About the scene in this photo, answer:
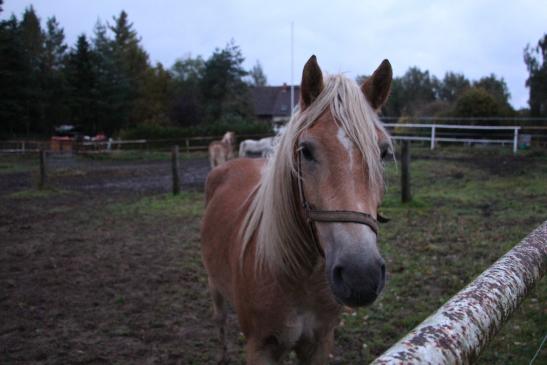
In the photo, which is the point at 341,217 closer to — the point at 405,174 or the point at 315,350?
the point at 315,350

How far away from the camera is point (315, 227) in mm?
1811

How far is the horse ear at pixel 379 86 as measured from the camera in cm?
201

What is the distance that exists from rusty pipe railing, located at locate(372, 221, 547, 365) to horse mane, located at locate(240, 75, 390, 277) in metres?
0.62

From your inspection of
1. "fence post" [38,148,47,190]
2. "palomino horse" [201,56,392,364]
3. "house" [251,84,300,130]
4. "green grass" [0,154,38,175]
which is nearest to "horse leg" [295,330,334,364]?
"palomino horse" [201,56,392,364]

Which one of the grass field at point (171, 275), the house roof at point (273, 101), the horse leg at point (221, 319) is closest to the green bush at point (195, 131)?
the grass field at point (171, 275)

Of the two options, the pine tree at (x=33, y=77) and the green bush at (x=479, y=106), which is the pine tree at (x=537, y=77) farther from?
the pine tree at (x=33, y=77)

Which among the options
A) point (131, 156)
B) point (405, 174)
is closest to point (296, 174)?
point (405, 174)

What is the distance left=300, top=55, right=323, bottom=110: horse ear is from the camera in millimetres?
1914

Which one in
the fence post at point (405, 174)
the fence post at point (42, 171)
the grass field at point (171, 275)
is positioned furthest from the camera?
the fence post at point (42, 171)

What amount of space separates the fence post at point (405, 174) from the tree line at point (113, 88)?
1772cm

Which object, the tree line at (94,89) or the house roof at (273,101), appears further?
the house roof at (273,101)

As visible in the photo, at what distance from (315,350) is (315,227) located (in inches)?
39.4

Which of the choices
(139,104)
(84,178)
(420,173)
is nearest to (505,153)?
(420,173)

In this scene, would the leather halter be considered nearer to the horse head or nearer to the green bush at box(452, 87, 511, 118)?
the horse head
